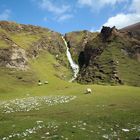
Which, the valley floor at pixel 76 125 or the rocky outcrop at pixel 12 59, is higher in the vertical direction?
the rocky outcrop at pixel 12 59

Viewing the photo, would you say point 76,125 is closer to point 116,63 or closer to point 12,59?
point 12,59

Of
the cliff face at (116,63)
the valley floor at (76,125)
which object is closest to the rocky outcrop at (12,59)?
the cliff face at (116,63)

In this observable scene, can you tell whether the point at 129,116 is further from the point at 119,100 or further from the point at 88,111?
the point at 119,100

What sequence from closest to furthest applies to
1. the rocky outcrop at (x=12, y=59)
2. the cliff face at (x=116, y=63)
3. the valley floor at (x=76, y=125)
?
1. the valley floor at (x=76, y=125)
2. the cliff face at (x=116, y=63)
3. the rocky outcrop at (x=12, y=59)

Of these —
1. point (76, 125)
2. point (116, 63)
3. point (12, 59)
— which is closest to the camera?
point (76, 125)

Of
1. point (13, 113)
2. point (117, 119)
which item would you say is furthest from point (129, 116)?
point (13, 113)

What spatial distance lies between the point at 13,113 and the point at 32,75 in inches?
3620

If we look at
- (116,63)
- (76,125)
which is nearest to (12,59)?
(116,63)

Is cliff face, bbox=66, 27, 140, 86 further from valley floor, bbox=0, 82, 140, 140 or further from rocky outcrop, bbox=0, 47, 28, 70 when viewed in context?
valley floor, bbox=0, 82, 140, 140

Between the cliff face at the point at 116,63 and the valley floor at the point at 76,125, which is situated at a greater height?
the cliff face at the point at 116,63

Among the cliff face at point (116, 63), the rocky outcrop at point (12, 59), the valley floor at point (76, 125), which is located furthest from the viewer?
the rocky outcrop at point (12, 59)

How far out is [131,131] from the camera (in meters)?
39.3

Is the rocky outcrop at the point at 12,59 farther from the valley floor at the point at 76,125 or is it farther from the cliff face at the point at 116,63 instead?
the valley floor at the point at 76,125

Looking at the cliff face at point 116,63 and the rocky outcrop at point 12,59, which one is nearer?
the cliff face at point 116,63
